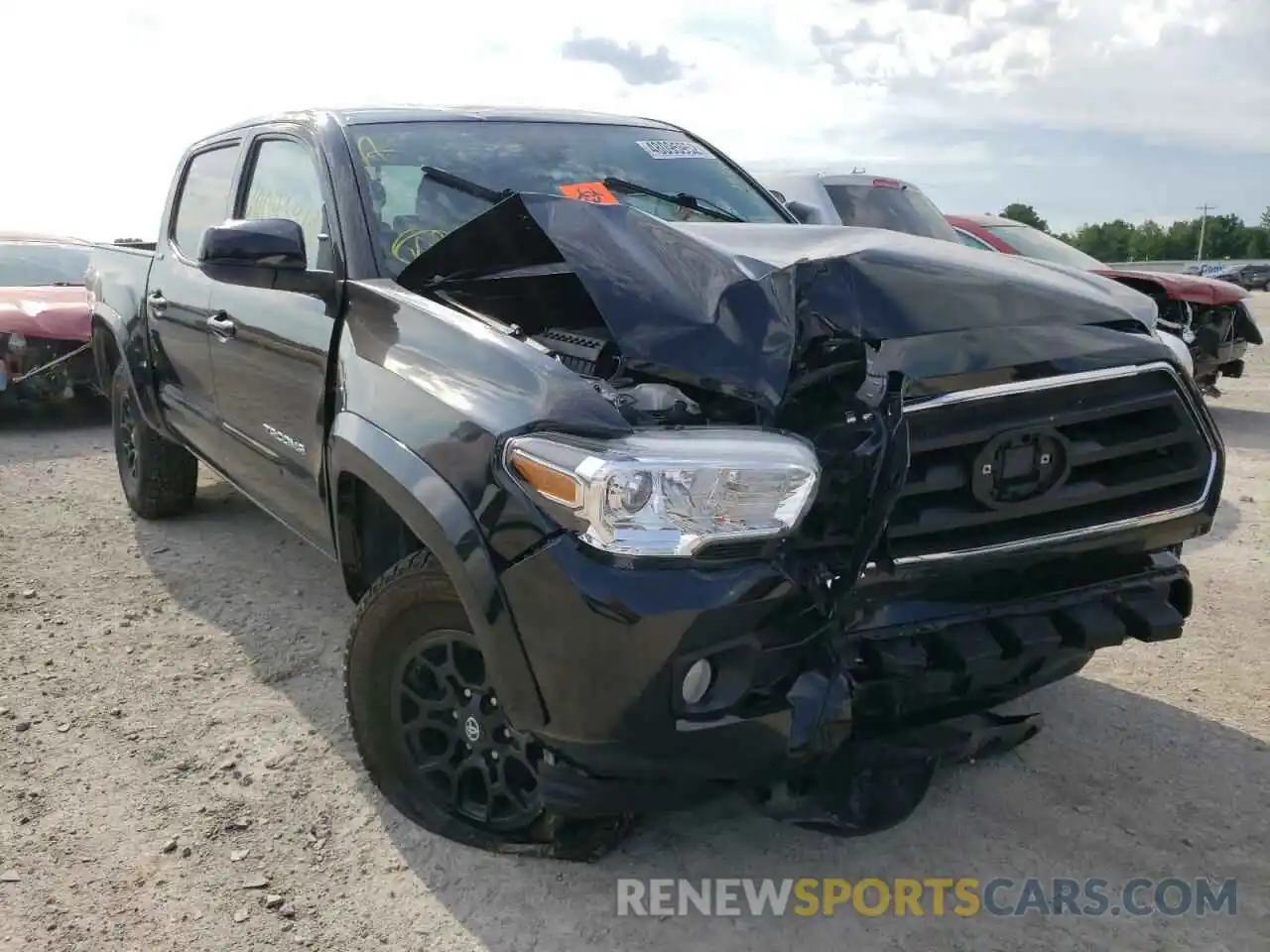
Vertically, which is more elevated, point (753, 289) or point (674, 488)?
point (753, 289)

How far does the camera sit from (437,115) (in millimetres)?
3697

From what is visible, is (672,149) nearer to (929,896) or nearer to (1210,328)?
(929,896)

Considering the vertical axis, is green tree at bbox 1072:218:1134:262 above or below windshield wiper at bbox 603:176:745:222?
below

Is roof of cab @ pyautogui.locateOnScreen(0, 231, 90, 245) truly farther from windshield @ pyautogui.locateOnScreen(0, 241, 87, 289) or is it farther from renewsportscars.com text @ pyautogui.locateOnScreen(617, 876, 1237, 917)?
renewsportscars.com text @ pyautogui.locateOnScreen(617, 876, 1237, 917)

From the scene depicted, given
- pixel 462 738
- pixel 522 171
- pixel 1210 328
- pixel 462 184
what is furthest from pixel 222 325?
pixel 1210 328

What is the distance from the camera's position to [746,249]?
8.89ft

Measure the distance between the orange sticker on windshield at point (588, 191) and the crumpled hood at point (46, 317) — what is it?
5842 millimetres

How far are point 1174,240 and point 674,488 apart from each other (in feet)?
Answer: 334

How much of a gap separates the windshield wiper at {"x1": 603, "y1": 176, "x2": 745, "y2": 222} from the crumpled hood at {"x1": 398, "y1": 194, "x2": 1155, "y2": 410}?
3.06 ft

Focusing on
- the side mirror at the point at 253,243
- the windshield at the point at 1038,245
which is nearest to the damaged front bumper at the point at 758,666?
the side mirror at the point at 253,243

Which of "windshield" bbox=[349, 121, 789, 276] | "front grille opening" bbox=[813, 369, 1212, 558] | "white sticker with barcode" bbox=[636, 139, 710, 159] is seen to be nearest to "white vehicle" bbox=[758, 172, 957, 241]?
"white sticker with barcode" bbox=[636, 139, 710, 159]

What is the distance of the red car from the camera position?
865 centimetres

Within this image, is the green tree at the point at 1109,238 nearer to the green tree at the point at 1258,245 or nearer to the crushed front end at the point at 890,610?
the green tree at the point at 1258,245

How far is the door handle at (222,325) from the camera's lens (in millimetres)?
3850
